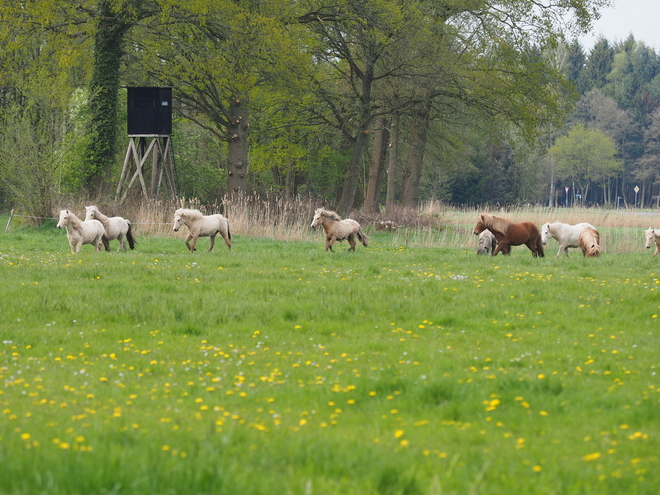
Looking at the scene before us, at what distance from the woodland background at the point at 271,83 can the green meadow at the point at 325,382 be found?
56.4 feet

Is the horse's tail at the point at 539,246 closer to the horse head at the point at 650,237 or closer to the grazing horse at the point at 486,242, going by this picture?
the grazing horse at the point at 486,242

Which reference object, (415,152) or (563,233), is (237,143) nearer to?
(415,152)

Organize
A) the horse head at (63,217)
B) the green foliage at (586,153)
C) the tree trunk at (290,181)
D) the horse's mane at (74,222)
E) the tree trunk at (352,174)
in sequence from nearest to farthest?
the horse head at (63,217) → the horse's mane at (74,222) → the tree trunk at (352,174) → the tree trunk at (290,181) → the green foliage at (586,153)

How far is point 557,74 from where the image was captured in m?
38.0

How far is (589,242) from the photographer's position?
2105 centimetres

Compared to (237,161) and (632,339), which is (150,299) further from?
(237,161)

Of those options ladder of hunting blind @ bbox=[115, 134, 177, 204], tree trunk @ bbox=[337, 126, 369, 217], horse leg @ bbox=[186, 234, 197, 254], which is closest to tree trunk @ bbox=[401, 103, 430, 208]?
tree trunk @ bbox=[337, 126, 369, 217]

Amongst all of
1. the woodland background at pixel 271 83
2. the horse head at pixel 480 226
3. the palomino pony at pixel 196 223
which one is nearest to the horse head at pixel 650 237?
the horse head at pixel 480 226

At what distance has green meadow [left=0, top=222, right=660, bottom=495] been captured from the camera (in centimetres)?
454

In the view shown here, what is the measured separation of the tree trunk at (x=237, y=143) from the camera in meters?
35.3

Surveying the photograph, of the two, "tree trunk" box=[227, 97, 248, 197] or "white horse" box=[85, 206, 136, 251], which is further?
"tree trunk" box=[227, 97, 248, 197]

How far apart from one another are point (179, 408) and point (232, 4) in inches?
1090

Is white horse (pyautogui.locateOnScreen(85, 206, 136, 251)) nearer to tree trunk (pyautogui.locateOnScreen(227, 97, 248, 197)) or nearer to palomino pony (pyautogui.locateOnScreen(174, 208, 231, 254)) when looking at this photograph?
palomino pony (pyautogui.locateOnScreen(174, 208, 231, 254))

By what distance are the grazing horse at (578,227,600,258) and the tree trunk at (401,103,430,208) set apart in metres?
19.1
